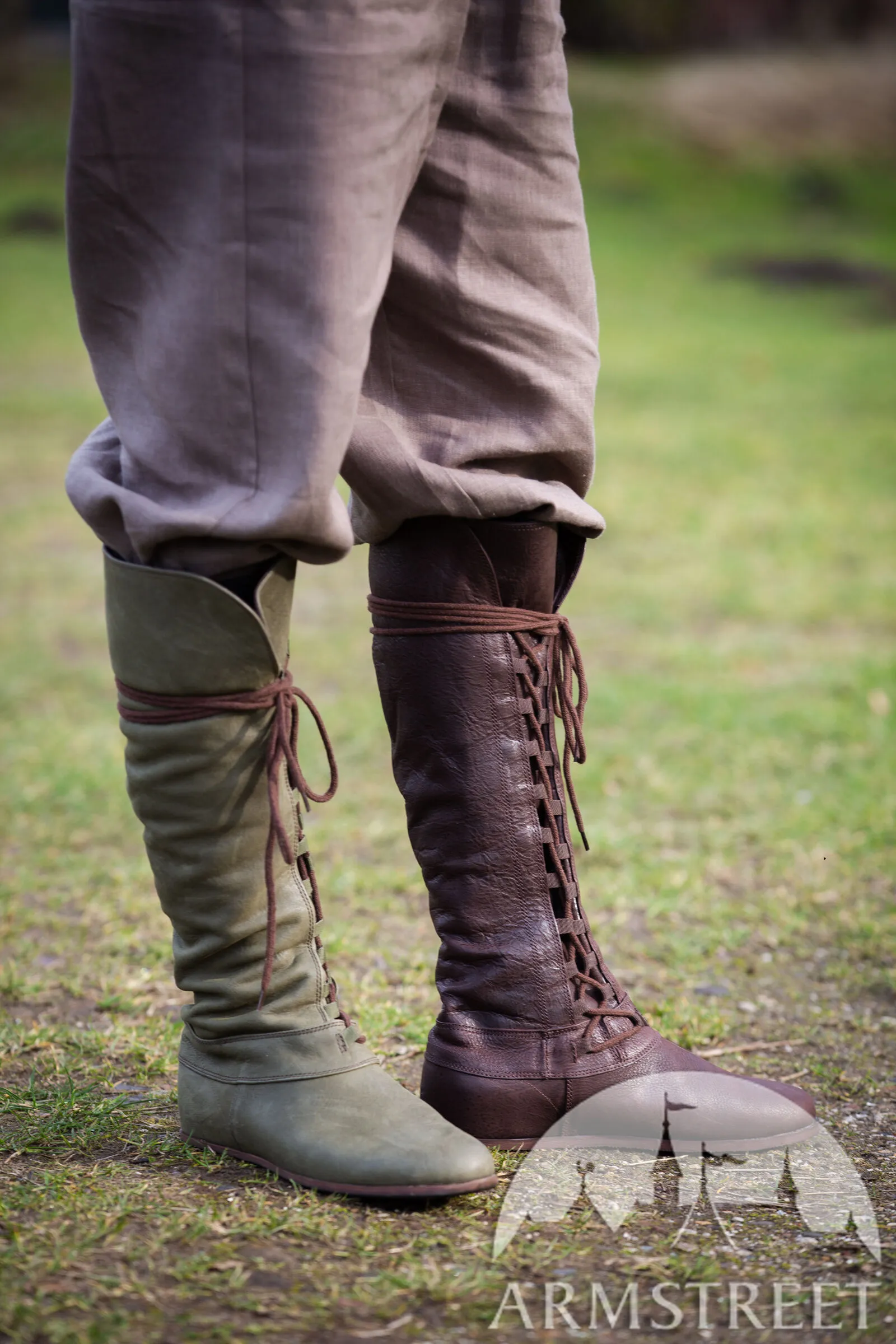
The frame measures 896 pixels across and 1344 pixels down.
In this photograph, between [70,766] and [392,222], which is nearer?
[392,222]

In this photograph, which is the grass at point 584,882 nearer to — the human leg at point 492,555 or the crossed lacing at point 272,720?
Result: the human leg at point 492,555

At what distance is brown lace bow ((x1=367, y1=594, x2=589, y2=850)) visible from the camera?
141 cm

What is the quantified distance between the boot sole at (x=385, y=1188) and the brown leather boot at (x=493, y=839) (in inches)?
5.6

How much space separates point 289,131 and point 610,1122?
1015 mm

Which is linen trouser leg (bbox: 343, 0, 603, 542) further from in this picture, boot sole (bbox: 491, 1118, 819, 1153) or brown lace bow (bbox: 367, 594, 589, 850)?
boot sole (bbox: 491, 1118, 819, 1153)

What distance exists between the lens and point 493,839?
1410 millimetres

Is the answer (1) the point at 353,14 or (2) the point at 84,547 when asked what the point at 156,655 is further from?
(2) the point at 84,547

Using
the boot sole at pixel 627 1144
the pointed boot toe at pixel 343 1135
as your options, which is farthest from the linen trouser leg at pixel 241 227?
the boot sole at pixel 627 1144

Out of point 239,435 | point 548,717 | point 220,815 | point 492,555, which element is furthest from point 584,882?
point 239,435

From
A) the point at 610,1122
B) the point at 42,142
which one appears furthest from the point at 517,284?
the point at 42,142

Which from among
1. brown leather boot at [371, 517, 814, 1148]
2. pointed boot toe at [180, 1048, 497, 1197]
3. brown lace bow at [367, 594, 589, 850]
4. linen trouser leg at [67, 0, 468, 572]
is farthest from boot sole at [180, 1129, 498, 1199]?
linen trouser leg at [67, 0, 468, 572]

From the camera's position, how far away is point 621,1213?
1.25 metres

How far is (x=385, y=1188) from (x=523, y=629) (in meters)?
0.57

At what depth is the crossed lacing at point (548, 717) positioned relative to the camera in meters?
1.41
